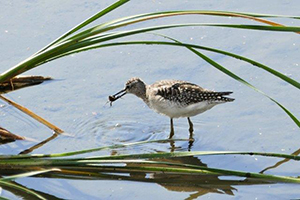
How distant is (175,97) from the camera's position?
8.08 meters

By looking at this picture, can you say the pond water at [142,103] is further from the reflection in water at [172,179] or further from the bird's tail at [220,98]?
the bird's tail at [220,98]

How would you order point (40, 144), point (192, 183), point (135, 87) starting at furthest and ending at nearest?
point (135, 87)
point (40, 144)
point (192, 183)

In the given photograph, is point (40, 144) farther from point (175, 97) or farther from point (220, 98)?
point (220, 98)

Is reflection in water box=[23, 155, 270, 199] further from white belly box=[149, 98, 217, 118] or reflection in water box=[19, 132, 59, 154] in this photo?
white belly box=[149, 98, 217, 118]

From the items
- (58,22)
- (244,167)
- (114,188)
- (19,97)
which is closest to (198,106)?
(244,167)

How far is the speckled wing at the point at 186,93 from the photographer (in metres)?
7.75

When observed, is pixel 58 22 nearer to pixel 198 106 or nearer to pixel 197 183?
pixel 198 106

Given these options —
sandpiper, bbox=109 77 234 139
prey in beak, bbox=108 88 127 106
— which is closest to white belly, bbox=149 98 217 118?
sandpiper, bbox=109 77 234 139

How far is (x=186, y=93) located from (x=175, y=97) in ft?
0.50

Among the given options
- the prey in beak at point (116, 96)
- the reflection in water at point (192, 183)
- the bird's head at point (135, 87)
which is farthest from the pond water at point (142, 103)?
the bird's head at point (135, 87)

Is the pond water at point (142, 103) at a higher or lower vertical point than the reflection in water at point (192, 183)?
higher

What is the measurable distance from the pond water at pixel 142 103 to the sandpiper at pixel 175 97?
0.23 meters

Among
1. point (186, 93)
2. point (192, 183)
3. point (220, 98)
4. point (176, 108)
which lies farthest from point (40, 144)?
point (220, 98)

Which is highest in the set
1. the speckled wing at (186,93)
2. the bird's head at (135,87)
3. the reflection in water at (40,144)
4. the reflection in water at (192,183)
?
the bird's head at (135,87)
